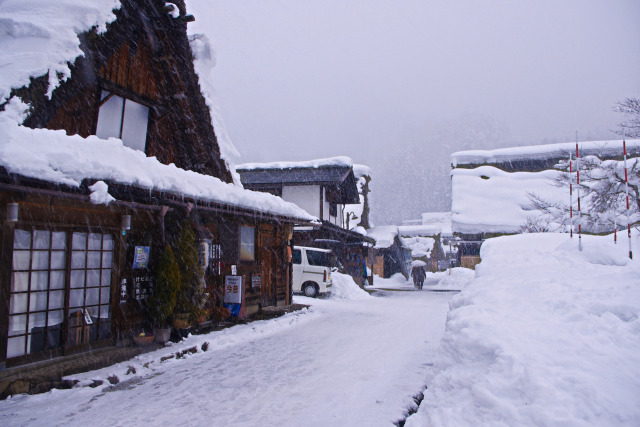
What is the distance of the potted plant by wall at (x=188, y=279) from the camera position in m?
7.68

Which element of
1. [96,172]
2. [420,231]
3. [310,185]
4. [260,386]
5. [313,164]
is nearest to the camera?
[260,386]

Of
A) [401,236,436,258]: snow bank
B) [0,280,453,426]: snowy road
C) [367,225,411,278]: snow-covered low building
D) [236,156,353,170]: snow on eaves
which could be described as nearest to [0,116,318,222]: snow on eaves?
[0,280,453,426]: snowy road

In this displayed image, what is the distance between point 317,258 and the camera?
53.8ft

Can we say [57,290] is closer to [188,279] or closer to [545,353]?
[188,279]

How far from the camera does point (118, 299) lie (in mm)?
7070

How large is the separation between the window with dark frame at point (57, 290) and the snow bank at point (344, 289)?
37.0 ft

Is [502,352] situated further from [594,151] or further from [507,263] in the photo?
[594,151]

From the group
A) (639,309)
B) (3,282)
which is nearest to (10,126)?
(3,282)

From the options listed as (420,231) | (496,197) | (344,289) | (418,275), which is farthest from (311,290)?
(420,231)

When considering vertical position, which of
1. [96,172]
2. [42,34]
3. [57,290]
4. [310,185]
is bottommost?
[57,290]

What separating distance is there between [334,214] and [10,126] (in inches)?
720

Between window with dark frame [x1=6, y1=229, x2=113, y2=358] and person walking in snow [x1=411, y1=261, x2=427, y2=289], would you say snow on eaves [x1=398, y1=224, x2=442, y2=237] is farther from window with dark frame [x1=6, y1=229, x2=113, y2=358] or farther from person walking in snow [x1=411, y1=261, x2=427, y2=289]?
window with dark frame [x1=6, y1=229, x2=113, y2=358]

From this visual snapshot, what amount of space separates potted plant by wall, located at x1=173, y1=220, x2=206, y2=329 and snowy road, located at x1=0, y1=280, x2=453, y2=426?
56 centimetres

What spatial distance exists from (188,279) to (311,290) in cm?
897
